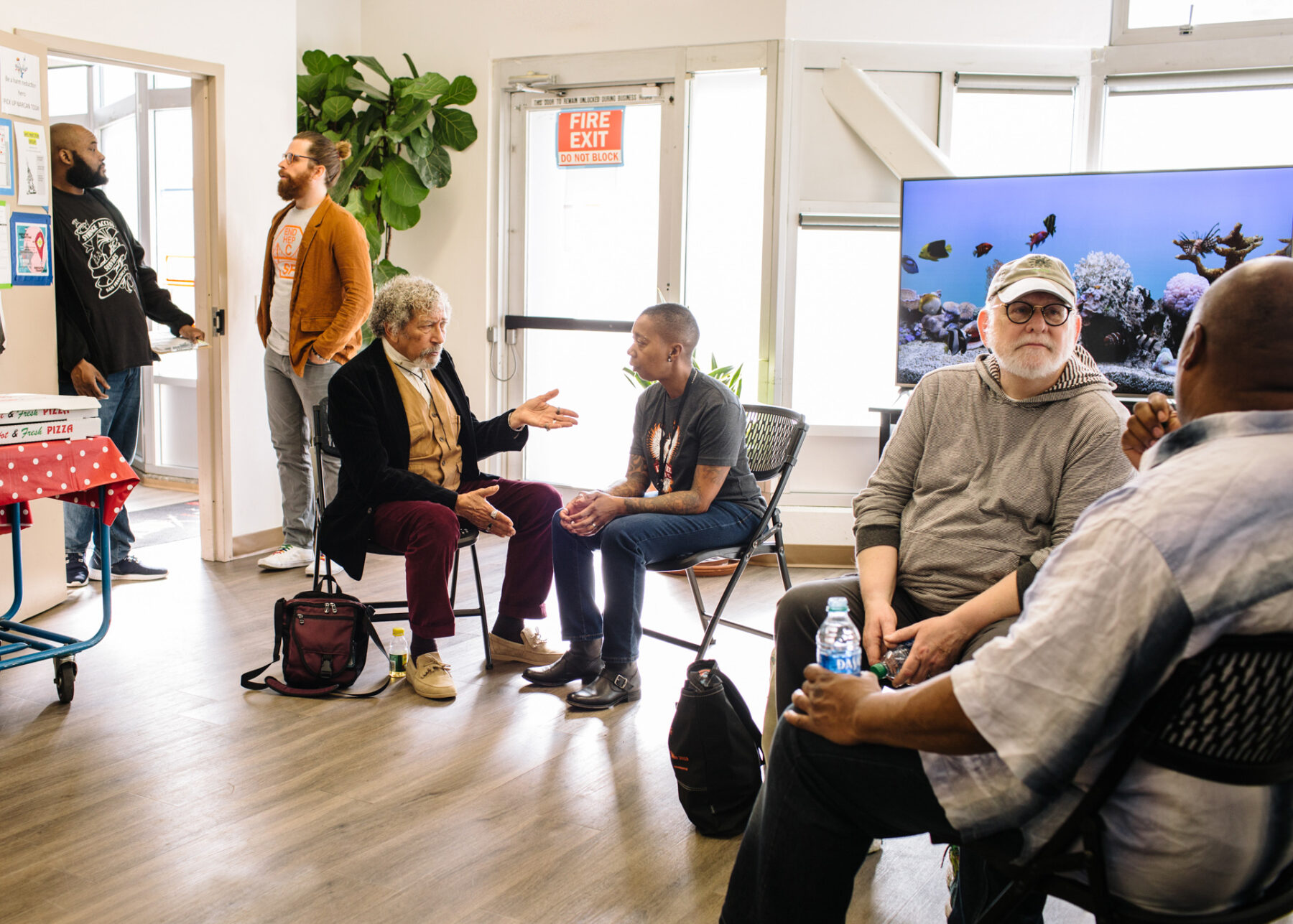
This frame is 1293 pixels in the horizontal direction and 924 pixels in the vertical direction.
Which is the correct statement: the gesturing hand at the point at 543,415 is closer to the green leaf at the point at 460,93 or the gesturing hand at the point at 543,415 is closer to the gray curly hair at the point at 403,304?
the gray curly hair at the point at 403,304

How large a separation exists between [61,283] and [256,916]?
3066 millimetres

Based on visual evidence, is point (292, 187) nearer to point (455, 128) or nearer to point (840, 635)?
point (455, 128)

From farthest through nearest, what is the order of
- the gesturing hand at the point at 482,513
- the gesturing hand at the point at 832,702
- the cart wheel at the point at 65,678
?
the gesturing hand at the point at 482,513 < the cart wheel at the point at 65,678 < the gesturing hand at the point at 832,702

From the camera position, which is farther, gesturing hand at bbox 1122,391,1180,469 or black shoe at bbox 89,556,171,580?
black shoe at bbox 89,556,171,580

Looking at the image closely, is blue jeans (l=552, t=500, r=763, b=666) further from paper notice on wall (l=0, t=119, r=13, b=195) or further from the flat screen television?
paper notice on wall (l=0, t=119, r=13, b=195)

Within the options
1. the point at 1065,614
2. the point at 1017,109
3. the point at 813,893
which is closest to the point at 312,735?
the point at 813,893

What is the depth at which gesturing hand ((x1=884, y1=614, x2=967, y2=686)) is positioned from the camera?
6.75ft

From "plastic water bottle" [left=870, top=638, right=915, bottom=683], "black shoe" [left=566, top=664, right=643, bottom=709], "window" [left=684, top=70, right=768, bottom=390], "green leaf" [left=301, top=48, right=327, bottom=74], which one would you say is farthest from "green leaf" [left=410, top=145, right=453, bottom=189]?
"plastic water bottle" [left=870, top=638, right=915, bottom=683]

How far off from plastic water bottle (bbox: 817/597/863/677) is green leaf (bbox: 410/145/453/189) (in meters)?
4.13

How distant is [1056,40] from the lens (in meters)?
4.71

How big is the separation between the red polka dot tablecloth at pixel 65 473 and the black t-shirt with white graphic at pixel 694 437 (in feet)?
5.01

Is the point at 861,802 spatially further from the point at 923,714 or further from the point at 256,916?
the point at 256,916

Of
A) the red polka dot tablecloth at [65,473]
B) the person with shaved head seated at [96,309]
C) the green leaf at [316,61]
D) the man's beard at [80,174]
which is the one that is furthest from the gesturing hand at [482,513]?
the green leaf at [316,61]

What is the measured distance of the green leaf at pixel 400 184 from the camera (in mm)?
5547
